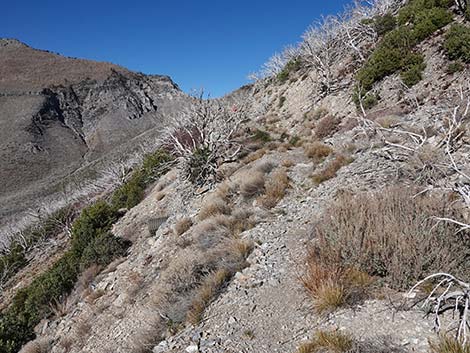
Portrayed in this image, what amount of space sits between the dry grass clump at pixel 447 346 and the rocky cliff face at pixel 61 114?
43.2 meters

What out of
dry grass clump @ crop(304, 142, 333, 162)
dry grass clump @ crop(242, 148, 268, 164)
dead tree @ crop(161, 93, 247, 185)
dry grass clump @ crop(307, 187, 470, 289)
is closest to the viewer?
dry grass clump @ crop(307, 187, 470, 289)

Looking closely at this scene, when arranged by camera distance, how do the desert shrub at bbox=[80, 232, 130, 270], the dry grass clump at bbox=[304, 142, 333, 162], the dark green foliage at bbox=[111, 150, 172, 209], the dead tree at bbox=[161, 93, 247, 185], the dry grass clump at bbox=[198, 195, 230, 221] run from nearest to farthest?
the dry grass clump at bbox=[198, 195, 230, 221] → the dry grass clump at bbox=[304, 142, 333, 162] → the desert shrub at bbox=[80, 232, 130, 270] → the dead tree at bbox=[161, 93, 247, 185] → the dark green foliage at bbox=[111, 150, 172, 209]

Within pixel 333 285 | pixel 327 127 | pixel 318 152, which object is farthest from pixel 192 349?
pixel 327 127

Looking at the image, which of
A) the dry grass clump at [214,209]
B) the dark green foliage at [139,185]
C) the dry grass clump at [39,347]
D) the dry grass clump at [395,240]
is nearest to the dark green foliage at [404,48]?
the dry grass clump at [214,209]

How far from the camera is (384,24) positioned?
17.8 m

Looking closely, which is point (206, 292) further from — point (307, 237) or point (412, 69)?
point (412, 69)

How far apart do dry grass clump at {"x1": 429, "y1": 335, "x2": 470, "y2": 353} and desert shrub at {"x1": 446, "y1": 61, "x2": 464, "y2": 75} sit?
11.1 meters

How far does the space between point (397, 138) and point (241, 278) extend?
603cm

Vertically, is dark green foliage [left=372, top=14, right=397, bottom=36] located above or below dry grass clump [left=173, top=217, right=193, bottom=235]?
above

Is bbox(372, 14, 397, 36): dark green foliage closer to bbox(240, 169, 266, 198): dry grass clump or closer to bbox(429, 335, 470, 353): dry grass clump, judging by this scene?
bbox(240, 169, 266, 198): dry grass clump

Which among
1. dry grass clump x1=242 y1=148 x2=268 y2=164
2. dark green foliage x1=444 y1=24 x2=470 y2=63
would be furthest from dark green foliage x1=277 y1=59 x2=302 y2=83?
dry grass clump x1=242 y1=148 x2=268 y2=164

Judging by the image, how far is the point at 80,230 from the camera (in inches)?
548

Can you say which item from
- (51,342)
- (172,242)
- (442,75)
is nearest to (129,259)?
A: (172,242)

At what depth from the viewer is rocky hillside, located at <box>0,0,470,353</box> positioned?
4066mm
